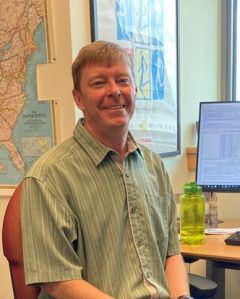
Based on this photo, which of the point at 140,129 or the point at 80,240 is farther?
the point at 140,129

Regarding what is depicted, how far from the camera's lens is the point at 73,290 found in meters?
0.95

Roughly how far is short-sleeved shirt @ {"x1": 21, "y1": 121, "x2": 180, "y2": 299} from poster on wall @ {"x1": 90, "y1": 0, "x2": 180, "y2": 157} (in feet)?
2.12

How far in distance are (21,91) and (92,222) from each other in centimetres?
81

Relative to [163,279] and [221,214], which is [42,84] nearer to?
[163,279]

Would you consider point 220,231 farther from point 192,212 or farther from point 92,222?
point 92,222

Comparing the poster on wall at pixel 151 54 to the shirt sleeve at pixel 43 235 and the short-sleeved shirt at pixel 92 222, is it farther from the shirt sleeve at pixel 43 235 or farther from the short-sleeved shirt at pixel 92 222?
the shirt sleeve at pixel 43 235

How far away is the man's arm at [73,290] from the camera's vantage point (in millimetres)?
949

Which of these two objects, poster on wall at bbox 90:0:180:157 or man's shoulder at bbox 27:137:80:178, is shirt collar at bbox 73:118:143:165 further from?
poster on wall at bbox 90:0:180:157

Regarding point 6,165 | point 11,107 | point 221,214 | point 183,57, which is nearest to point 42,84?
point 11,107

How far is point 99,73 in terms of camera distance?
1.08 meters

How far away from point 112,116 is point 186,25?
4.76 feet

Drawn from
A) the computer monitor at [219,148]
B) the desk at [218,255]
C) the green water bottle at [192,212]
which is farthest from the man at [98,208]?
the computer monitor at [219,148]

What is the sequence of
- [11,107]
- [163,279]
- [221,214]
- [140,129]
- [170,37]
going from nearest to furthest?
[163,279]
[11,107]
[140,129]
[170,37]
[221,214]

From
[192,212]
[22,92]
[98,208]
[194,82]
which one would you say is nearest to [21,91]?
[22,92]
